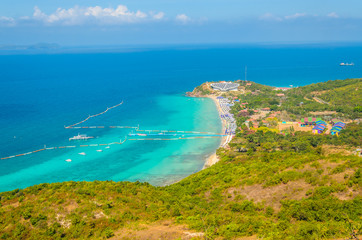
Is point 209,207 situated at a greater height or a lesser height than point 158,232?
lesser

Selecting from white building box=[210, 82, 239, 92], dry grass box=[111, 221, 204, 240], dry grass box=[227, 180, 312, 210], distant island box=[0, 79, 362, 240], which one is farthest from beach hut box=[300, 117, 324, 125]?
dry grass box=[111, 221, 204, 240]

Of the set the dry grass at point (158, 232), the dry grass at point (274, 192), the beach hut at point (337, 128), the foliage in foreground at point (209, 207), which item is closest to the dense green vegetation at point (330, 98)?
the beach hut at point (337, 128)

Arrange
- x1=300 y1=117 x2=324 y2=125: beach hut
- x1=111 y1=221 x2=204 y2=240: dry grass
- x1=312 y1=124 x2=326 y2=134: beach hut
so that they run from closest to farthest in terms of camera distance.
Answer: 1. x1=111 y1=221 x2=204 y2=240: dry grass
2. x1=312 y1=124 x2=326 y2=134: beach hut
3. x1=300 y1=117 x2=324 y2=125: beach hut

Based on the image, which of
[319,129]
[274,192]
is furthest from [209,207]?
[319,129]

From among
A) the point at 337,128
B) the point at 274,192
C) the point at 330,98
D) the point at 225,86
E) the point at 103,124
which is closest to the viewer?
the point at 274,192

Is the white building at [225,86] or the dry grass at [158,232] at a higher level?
the white building at [225,86]

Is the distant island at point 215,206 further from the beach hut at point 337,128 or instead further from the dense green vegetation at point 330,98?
the dense green vegetation at point 330,98

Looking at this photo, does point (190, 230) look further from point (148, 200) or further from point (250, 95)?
point (250, 95)

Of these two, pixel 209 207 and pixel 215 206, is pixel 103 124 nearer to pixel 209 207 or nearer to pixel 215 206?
pixel 209 207

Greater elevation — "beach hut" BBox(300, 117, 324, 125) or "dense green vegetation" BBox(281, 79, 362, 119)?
"dense green vegetation" BBox(281, 79, 362, 119)

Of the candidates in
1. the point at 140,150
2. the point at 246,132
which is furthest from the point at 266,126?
the point at 140,150

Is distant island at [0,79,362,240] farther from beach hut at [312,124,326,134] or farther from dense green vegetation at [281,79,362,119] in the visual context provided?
dense green vegetation at [281,79,362,119]
